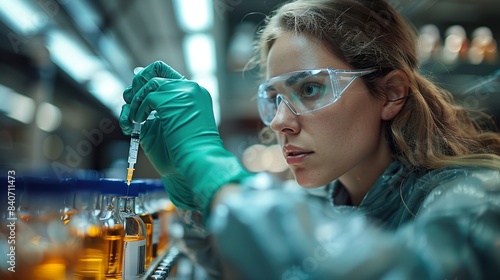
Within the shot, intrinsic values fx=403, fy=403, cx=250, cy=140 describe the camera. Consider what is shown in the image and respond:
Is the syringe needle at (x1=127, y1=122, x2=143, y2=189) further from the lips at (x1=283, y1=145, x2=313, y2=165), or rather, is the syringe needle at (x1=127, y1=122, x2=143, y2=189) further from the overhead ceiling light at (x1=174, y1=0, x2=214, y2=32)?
the overhead ceiling light at (x1=174, y1=0, x2=214, y2=32)

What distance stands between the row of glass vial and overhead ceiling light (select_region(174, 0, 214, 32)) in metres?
1.01

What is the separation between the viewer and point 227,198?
643mm

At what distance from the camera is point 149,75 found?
111cm

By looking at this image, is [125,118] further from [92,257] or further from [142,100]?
[92,257]

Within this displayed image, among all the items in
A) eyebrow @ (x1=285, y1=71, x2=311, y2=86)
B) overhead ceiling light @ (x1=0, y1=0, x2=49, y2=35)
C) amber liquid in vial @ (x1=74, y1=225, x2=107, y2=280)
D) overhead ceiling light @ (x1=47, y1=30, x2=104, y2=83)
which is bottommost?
amber liquid in vial @ (x1=74, y1=225, x2=107, y2=280)

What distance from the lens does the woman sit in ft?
1.90

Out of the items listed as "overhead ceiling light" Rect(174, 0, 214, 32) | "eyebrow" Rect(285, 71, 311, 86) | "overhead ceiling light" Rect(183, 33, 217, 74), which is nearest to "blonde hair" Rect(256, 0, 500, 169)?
"eyebrow" Rect(285, 71, 311, 86)

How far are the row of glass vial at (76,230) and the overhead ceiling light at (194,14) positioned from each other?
1.01m

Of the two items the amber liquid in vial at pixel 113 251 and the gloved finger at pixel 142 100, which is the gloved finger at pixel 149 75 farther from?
the amber liquid in vial at pixel 113 251

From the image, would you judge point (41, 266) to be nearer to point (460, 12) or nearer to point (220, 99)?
point (220, 99)

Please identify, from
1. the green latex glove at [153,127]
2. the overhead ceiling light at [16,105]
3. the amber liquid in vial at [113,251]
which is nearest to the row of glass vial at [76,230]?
the amber liquid in vial at [113,251]

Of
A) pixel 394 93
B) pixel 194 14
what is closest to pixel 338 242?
pixel 394 93

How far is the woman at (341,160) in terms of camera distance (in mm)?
579

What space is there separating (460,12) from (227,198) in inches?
113
